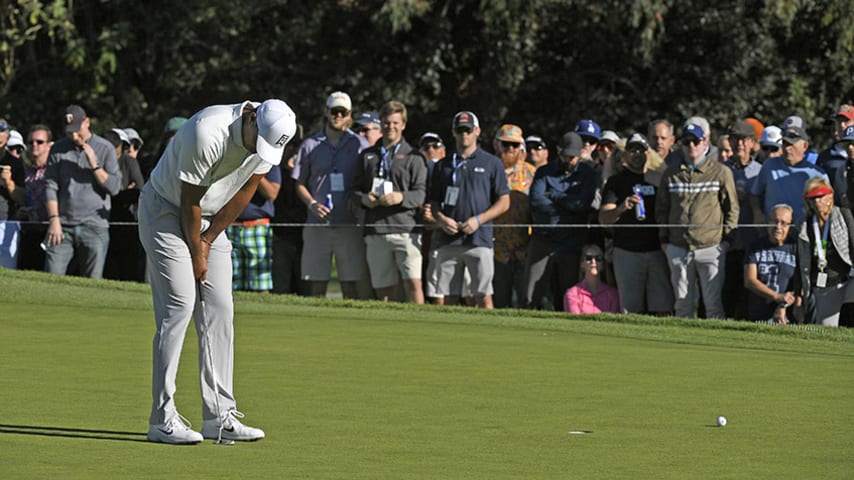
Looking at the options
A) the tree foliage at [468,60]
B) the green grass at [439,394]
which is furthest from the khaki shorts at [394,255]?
the tree foliage at [468,60]

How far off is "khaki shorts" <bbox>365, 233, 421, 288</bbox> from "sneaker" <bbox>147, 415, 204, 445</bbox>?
7.38 meters

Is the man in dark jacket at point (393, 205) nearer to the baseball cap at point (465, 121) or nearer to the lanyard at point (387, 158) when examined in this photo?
the lanyard at point (387, 158)

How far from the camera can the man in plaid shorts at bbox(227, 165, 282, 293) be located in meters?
14.7

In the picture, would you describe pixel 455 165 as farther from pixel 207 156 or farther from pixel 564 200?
pixel 207 156

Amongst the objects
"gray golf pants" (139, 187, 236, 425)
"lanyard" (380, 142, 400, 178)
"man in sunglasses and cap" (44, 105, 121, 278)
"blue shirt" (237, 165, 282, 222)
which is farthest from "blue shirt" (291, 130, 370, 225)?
"gray golf pants" (139, 187, 236, 425)

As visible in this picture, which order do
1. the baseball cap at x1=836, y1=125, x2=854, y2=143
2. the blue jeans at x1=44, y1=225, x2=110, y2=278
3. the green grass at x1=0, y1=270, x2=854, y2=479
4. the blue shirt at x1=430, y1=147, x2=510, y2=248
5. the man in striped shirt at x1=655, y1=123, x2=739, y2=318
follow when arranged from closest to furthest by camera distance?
1. the green grass at x1=0, y1=270, x2=854, y2=479
2. the baseball cap at x1=836, y1=125, x2=854, y2=143
3. the man in striped shirt at x1=655, y1=123, x2=739, y2=318
4. the blue shirt at x1=430, y1=147, x2=510, y2=248
5. the blue jeans at x1=44, y1=225, x2=110, y2=278

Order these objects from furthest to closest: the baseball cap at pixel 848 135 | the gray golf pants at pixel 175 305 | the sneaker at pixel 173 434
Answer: the baseball cap at pixel 848 135, the gray golf pants at pixel 175 305, the sneaker at pixel 173 434

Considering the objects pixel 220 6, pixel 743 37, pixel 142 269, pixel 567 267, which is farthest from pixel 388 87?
pixel 567 267

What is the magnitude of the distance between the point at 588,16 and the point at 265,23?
6.48m

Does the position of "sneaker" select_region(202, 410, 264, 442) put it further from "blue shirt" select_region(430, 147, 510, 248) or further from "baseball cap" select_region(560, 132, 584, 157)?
"baseball cap" select_region(560, 132, 584, 157)

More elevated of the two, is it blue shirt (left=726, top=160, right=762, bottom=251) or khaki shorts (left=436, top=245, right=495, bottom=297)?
blue shirt (left=726, top=160, right=762, bottom=251)

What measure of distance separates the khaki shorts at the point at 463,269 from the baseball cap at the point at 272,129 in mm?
7318

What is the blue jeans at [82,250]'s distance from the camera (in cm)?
1489

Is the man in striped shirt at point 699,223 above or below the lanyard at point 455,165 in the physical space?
below
